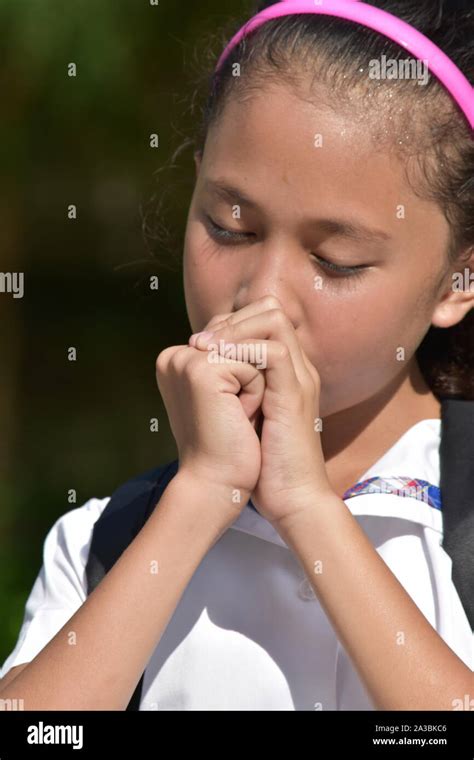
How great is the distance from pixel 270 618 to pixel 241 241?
2.04 ft

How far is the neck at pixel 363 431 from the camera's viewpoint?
6.50 feet

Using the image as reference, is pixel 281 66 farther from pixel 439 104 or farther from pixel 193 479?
pixel 193 479

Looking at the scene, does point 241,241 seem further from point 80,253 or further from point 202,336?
point 80,253

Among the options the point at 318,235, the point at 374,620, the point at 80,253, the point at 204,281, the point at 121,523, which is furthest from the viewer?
the point at 80,253

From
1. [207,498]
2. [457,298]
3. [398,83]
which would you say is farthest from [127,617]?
[398,83]

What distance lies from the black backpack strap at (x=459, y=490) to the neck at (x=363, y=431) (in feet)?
0.24

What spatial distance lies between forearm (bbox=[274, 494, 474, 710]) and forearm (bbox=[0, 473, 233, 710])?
16 centimetres

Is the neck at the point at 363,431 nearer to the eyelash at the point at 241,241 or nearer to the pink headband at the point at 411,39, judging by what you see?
the eyelash at the point at 241,241

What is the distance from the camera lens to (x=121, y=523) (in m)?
1.92

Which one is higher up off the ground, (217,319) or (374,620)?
(217,319)

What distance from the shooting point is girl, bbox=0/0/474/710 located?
1.64 meters

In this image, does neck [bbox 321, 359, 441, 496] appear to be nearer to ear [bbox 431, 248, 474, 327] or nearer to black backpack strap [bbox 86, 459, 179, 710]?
ear [bbox 431, 248, 474, 327]

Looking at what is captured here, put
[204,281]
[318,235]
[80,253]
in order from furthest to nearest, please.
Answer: [80,253] → [204,281] → [318,235]

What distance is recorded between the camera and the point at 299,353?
5.62ft
